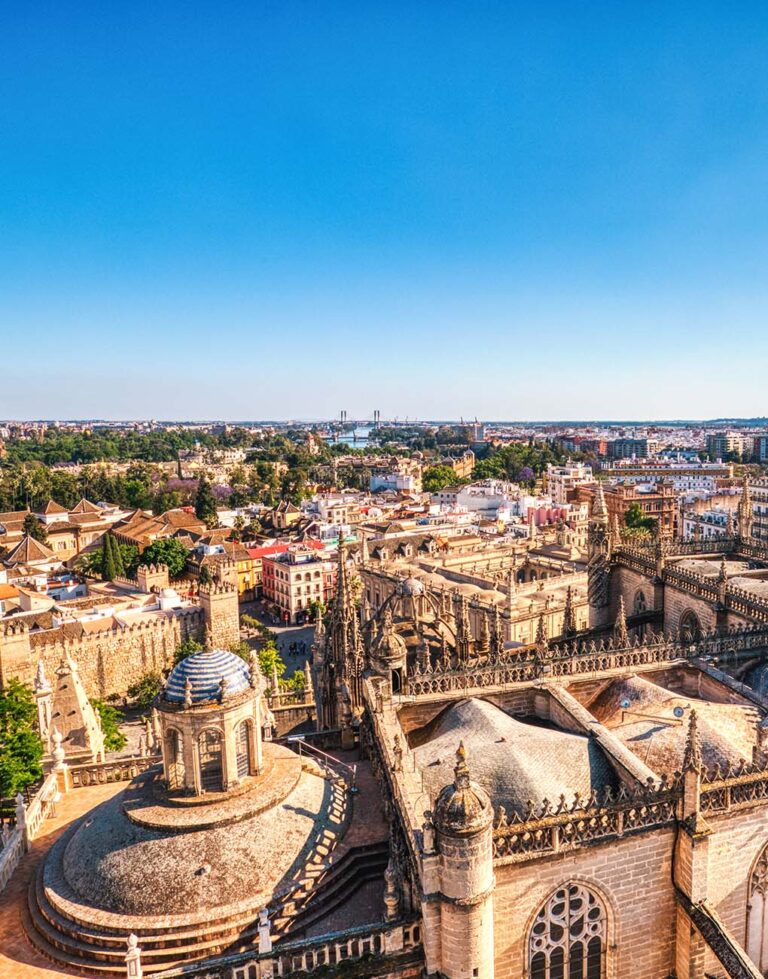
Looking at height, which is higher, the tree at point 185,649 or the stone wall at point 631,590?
the stone wall at point 631,590

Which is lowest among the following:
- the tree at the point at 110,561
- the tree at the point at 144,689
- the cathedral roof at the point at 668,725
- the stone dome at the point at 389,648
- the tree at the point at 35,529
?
the tree at the point at 144,689

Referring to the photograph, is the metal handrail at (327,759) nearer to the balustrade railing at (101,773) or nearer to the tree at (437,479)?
the balustrade railing at (101,773)

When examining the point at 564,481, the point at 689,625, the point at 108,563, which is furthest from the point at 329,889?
the point at 564,481

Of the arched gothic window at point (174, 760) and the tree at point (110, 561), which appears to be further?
the tree at point (110, 561)

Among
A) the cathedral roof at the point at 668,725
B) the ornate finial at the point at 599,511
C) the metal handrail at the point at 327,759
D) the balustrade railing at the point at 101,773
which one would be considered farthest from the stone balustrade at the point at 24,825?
the ornate finial at the point at 599,511

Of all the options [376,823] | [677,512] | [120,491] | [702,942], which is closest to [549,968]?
[702,942]

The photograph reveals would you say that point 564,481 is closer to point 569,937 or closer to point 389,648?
point 389,648
